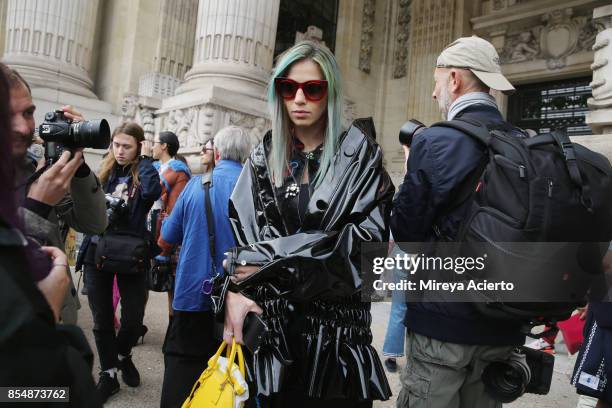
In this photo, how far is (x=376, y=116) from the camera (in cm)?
1358

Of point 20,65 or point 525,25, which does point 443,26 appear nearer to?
point 525,25

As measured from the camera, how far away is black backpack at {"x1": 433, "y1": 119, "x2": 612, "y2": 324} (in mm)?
1546

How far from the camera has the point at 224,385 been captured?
1584mm

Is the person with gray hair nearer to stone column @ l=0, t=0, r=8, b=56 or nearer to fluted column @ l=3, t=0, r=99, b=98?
fluted column @ l=3, t=0, r=99, b=98

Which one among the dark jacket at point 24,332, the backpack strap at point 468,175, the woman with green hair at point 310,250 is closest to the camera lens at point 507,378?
the woman with green hair at point 310,250

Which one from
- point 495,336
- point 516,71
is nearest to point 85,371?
point 495,336

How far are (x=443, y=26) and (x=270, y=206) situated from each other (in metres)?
11.8

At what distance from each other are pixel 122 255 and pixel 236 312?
2.18 metres

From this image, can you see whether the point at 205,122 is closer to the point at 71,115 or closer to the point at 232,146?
the point at 232,146

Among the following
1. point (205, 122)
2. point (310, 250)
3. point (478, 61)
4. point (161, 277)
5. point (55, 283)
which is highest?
point (205, 122)

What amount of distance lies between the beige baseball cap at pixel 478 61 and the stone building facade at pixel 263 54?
397 centimetres

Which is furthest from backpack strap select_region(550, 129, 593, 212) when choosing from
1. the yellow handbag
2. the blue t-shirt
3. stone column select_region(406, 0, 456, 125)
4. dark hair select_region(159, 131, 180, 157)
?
stone column select_region(406, 0, 456, 125)

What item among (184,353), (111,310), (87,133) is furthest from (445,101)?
(111,310)

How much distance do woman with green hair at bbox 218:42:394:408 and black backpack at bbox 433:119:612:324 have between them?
Answer: 1.28ft
